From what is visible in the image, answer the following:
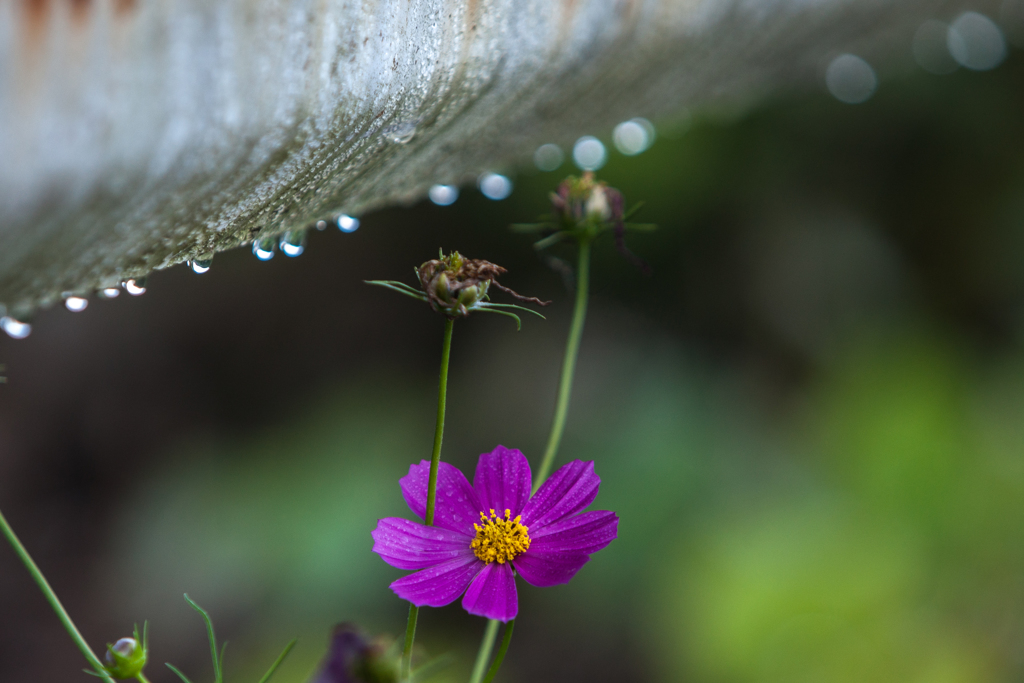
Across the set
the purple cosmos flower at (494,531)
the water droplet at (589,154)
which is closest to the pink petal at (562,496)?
the purple cosmos flower at (494,531)

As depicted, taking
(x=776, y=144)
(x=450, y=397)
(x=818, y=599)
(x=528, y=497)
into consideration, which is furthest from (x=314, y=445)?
(x=528, y=497)

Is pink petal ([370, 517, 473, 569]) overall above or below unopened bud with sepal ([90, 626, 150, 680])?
above

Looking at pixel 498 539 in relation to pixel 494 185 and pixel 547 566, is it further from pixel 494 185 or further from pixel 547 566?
pixel 494 185

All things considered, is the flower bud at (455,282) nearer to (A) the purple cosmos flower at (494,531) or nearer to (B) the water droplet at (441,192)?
(A) the purple cosmos flower at (494,531)

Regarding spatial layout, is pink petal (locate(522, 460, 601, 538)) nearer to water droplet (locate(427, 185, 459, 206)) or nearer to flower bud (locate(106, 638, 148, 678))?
flower bud (locate(106, 638, 148, 678))

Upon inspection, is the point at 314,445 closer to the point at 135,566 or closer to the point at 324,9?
the point at 135,566

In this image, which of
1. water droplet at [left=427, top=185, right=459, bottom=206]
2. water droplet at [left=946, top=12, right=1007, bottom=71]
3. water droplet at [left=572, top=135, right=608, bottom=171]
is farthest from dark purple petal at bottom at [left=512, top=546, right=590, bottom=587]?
water droplet at [left=946, top=12, right=1007, bottom=71]
